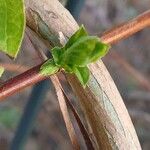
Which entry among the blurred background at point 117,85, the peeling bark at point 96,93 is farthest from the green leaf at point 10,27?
the blurred background at point 117,85

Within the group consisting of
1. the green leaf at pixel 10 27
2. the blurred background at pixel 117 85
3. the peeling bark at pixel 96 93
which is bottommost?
the blurred background at pixel 117 85

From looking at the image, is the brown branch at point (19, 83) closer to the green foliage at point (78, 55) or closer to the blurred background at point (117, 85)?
the green foliage at point (78, 55)

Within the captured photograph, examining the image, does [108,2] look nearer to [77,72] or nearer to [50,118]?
[50,118]

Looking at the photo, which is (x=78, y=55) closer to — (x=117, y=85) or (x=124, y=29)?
(x=124, y=29)

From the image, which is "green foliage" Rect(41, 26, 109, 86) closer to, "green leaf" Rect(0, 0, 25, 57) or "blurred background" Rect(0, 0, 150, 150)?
"green leaf" Rect(0, 0, 25, 57)

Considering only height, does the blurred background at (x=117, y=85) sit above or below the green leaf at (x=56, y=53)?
Result: below

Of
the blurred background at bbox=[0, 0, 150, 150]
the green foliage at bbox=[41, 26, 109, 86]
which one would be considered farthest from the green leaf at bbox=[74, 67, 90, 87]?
the blurred background at bbox=[0, 0, 150, 150]

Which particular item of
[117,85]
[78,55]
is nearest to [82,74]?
[78,55]
